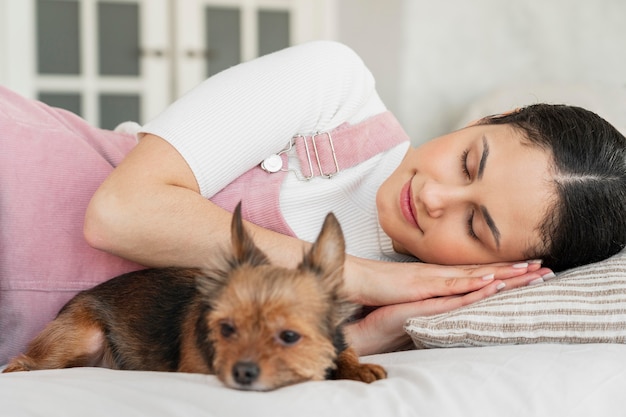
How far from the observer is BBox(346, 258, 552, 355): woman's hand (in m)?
1.62

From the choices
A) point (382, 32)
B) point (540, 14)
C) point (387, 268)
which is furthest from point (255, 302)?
point (540, 14)

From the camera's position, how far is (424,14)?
18.0ft

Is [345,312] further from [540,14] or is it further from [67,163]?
[540,14]

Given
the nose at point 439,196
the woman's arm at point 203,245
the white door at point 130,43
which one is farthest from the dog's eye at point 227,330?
the white door at point 130,43

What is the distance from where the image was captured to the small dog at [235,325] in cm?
117

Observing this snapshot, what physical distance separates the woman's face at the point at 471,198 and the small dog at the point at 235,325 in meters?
0.47

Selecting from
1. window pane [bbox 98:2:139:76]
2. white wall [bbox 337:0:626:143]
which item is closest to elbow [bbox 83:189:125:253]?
window pane [bbox 98:2:139:76]

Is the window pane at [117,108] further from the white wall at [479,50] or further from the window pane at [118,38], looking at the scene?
the white wall at [479,50]

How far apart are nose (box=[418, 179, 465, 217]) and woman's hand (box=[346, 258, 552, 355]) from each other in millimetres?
136

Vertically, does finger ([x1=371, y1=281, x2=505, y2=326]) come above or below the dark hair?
below

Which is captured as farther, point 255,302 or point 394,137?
point 394,137

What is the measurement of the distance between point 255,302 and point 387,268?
0.58 metres

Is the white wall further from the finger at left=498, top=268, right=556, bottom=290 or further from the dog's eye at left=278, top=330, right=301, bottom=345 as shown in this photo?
the dog's eye at left=278, top=330, right=301, bottom=345

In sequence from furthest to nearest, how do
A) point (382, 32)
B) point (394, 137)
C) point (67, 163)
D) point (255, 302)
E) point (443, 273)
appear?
point (382, 32)
point (394, 137)
point (67, 163)
point (443, 273)
point (255, 302)
